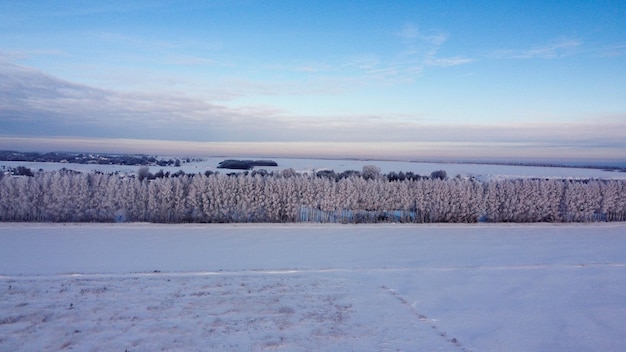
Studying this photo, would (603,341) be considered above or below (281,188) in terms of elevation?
below

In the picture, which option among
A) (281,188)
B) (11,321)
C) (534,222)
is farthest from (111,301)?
(534,222)

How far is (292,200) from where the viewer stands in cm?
1962

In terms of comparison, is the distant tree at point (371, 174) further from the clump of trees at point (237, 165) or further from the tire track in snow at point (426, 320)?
the clump of trees at point (237, 165)

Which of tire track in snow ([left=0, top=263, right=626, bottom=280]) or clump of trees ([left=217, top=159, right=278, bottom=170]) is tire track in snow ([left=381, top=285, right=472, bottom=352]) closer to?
tire track in snow ([left=0, top=263, right=626, bottom=280])

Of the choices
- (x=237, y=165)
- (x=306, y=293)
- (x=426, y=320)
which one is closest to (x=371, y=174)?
(x=306, y=293)

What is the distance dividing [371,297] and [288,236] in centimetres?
806

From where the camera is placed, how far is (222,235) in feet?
52.7

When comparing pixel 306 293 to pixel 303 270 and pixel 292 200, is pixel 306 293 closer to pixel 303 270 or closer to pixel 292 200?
pixel 303 270

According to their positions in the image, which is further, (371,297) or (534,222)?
(534,222)

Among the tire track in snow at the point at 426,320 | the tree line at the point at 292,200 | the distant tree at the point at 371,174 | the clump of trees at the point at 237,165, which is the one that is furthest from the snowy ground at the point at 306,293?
the clump of trees at the point at 237,165

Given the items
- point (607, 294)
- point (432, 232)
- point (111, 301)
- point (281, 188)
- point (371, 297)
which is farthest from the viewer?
point (281, 188)

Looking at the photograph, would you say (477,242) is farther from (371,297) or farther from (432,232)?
(371,297)

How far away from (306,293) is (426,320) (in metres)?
2.44

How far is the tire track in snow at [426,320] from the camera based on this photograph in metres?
6.07
